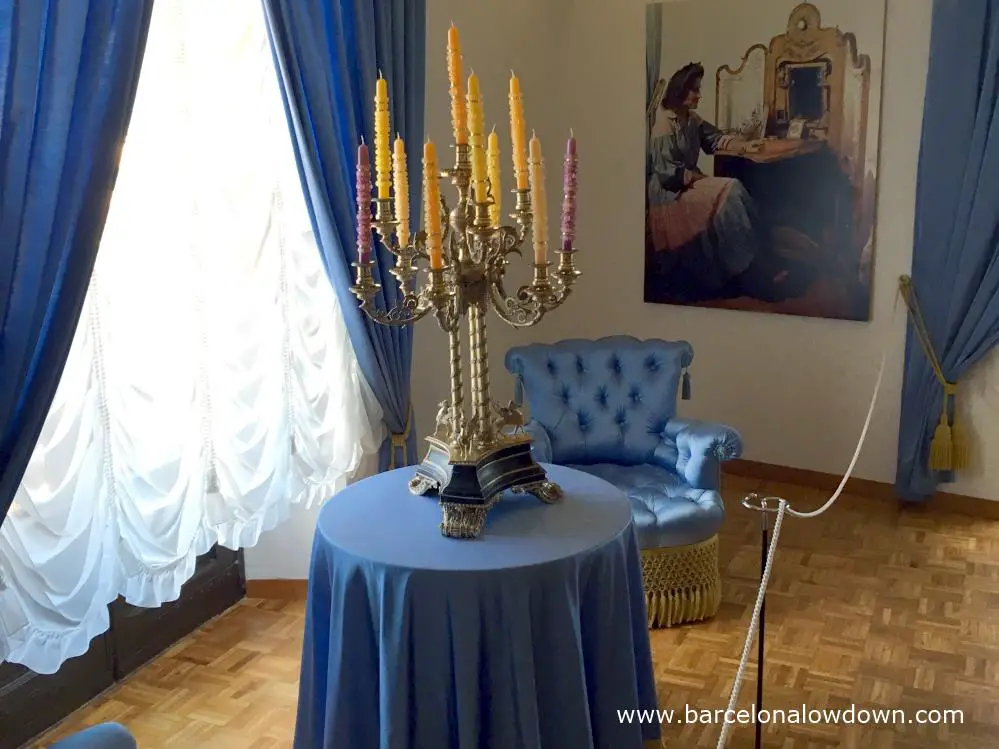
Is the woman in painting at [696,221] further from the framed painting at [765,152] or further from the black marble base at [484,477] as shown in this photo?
the black marble base at [484,477]

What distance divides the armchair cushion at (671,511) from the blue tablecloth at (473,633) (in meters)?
0.91

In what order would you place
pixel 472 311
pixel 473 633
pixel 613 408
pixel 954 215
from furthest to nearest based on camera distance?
pixel 954 215 < pixel 613 408 < pixel 472 311 < pixel 473 633

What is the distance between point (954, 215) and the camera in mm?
4445

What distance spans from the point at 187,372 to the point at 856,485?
331 centimetres

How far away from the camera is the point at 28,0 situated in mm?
2240

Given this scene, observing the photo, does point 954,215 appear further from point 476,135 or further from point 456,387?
point 476,135

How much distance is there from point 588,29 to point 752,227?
4.43 ft

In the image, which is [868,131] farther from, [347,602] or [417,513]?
[347,602]

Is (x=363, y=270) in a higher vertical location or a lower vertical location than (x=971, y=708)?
higher

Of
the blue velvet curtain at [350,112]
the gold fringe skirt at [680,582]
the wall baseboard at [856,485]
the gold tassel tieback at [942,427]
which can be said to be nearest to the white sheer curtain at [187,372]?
the blue velvet curtain at [350,112]

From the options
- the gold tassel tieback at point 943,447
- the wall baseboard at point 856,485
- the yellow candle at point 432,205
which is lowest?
the wall baseboard at point 856,485

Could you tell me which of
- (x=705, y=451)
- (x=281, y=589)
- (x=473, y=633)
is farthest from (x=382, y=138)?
(x=281, y=589)

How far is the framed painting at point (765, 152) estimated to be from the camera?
4.62 m

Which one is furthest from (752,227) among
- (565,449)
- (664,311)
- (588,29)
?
(565,449)
